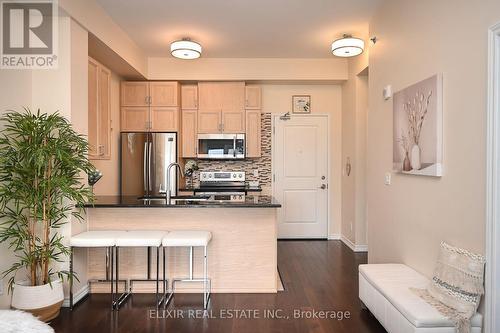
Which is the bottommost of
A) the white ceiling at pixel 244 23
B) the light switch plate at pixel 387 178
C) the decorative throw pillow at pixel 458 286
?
the decorative throw pillow at pixel 458 286

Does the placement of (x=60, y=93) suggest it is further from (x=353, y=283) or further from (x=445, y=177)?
(x=353, y=283)

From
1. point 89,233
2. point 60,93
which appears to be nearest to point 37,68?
point 60,93

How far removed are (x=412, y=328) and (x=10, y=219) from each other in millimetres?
3004

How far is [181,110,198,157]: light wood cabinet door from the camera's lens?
5.21 metres

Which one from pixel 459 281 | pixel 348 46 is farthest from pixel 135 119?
pixel 459 281

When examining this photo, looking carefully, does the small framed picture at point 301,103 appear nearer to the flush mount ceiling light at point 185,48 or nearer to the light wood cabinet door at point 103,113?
the flush mount ceiling light at point 185,48

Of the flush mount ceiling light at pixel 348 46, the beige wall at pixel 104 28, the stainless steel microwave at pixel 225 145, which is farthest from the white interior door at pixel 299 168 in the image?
the beige wall at pixel 104 28

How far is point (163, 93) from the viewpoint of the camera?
510cm

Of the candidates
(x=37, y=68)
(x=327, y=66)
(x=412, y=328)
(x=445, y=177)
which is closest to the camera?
(x=412, y=328)

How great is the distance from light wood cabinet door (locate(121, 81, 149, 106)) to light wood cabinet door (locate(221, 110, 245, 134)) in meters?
1.19

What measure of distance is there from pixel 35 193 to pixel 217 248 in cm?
161

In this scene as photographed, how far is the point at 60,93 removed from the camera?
9.62ft

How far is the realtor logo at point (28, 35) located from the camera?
9.37ft

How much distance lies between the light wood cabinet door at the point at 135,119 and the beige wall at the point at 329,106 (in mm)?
1867
